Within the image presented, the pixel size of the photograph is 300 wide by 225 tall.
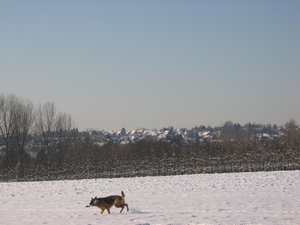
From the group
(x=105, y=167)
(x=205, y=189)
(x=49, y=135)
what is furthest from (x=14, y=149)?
(x=205, y=189)

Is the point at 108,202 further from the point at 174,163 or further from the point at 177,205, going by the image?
the point at 174,163

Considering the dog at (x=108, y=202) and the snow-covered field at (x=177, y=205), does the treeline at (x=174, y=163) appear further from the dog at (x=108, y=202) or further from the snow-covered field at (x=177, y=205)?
the dog at (x=108, y=202)

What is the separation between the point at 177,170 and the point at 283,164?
7872 mm

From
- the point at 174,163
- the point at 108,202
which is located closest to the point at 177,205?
the point at 108,202

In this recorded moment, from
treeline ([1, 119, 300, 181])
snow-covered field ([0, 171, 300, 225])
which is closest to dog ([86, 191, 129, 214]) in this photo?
snow-covered field ([0, 171, 300, 225])

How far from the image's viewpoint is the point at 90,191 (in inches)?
→ 642

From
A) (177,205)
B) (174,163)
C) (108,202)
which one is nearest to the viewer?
(108,202)

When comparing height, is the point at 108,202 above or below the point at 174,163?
below

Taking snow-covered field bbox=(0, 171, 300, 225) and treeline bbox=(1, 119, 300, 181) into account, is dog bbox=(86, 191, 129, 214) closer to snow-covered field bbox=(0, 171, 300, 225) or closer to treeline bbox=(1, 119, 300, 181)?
snow-covered field bbox=(0, 171, 300, 225)

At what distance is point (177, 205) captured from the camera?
36.7ft

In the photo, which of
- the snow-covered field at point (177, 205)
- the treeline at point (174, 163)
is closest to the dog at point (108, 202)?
the snow-covered field at point (177, 205)

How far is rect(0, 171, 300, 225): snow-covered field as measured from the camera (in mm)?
8961

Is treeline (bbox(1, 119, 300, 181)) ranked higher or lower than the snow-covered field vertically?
higher

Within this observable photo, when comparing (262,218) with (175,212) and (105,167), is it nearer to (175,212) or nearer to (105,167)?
(175,212)
